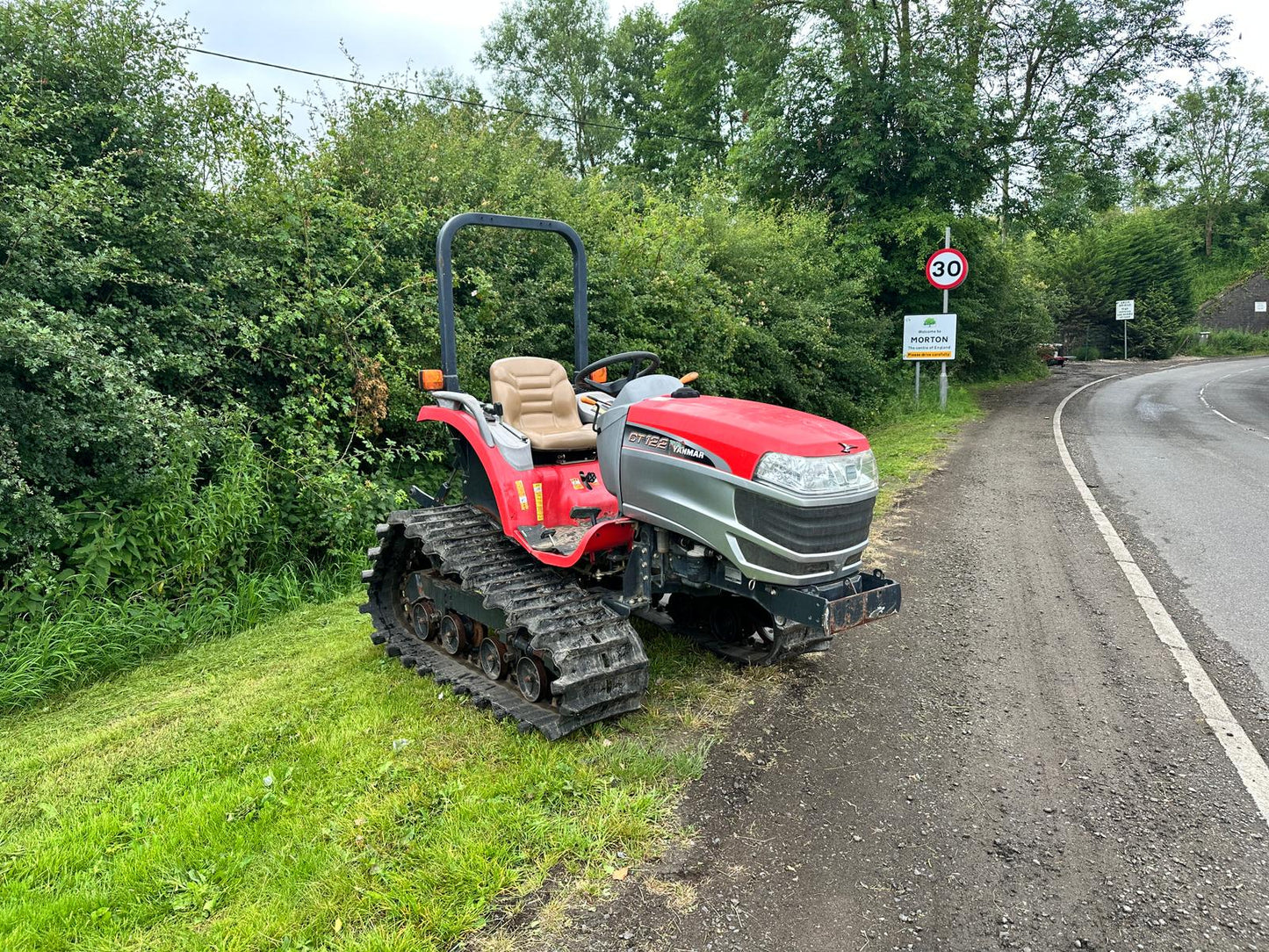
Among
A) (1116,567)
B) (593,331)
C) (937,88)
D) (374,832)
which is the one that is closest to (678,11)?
(937,88)

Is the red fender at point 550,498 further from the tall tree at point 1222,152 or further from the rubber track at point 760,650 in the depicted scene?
the tall tree at point 1222,152

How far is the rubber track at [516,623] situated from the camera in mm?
3398

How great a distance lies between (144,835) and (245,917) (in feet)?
2.65

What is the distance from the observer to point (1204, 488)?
8.26m

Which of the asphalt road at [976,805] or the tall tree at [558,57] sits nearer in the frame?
the asphalt road at [976,805]

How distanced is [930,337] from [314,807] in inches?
565

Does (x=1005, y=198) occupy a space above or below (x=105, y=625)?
above

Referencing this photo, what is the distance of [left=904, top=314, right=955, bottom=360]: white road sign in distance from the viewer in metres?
14.7

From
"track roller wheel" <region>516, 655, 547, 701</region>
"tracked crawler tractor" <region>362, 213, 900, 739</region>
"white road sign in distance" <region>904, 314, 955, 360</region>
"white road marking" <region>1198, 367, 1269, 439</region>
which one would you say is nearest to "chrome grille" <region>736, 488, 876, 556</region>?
"tracked crawler tractor" <region>362, 213, 900, 739</region>

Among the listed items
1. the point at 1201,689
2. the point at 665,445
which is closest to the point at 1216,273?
the point at 1201,689

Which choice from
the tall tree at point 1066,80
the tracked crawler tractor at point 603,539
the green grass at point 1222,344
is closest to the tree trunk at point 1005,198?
the tall tree at point 1066,80

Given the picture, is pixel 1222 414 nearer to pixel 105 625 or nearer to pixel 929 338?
pixel 929 338

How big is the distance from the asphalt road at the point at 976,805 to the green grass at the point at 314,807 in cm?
29

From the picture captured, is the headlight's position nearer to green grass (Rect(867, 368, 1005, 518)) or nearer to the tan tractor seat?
the tan tractor seat
